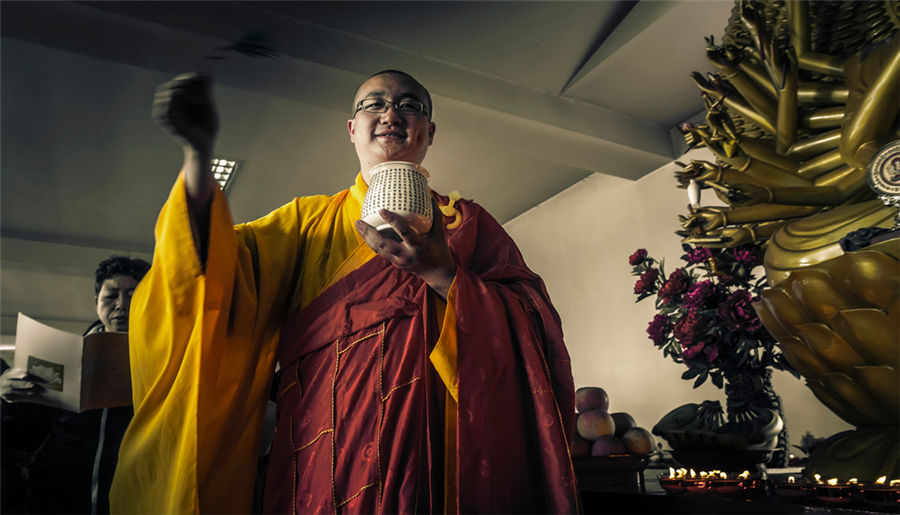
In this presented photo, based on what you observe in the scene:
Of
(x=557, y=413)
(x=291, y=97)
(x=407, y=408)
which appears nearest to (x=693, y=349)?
(x=557, y=413)

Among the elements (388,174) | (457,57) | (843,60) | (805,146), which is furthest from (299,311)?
(457,57)

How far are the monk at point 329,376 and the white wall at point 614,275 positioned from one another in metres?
2.07

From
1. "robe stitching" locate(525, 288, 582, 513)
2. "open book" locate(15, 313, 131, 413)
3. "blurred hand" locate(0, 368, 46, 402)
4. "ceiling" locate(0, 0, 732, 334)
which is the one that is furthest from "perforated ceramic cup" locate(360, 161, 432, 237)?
"ceiling" locate(0, 0, 732, 334)

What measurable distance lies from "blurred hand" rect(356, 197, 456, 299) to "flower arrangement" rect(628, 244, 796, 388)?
42.1 inches

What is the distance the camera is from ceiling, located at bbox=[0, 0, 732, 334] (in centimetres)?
177

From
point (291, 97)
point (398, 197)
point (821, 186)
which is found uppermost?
point (291, 97)

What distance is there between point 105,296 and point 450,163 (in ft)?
7.19

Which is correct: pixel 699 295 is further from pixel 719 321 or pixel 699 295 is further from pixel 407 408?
pixel 407 408

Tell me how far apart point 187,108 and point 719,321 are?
1523 millimetres

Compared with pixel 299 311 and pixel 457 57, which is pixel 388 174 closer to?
pixel 299 311

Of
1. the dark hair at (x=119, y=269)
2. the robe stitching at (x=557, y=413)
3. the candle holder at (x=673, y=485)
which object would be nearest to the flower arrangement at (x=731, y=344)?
the candle holder at (x=673, y=485)

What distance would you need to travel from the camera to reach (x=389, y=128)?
101cm

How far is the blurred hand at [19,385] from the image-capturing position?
0.96 m

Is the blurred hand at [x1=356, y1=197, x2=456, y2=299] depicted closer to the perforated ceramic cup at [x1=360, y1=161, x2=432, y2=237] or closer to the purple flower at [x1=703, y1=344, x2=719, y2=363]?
the perforated ceramic cup at [x1=360, y1=161, x2=432, y2=237]
